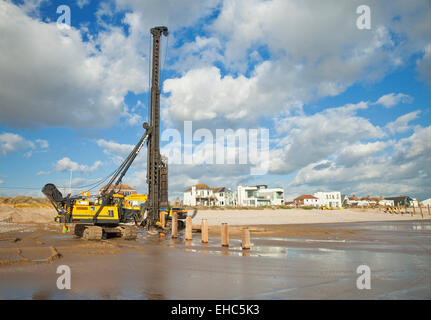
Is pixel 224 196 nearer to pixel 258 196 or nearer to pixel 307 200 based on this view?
pixel 258 196

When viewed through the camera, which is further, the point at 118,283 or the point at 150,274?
the point at 150,274

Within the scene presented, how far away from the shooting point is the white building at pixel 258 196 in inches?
3711

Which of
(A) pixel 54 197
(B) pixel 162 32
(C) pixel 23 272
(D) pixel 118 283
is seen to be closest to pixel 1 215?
(A) pixel 54 197

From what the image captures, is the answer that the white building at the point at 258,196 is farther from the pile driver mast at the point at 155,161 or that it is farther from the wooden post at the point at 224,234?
the wooden post at the point at 224,234

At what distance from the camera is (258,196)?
9538cm

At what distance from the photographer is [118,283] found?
8.04 m

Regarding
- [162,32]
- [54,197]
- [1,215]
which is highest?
[162,32]

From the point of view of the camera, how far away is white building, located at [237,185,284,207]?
94.2m

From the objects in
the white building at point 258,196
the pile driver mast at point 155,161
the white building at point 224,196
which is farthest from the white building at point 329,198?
the pile driver mast at point 155,161

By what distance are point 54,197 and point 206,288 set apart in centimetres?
1556

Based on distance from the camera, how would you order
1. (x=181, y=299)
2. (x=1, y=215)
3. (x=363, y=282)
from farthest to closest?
(x=1, y=215)
(x=363, y=282)
(x=181, y=299)

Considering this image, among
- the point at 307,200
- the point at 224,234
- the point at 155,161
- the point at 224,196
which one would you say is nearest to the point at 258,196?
the point at 224,196
